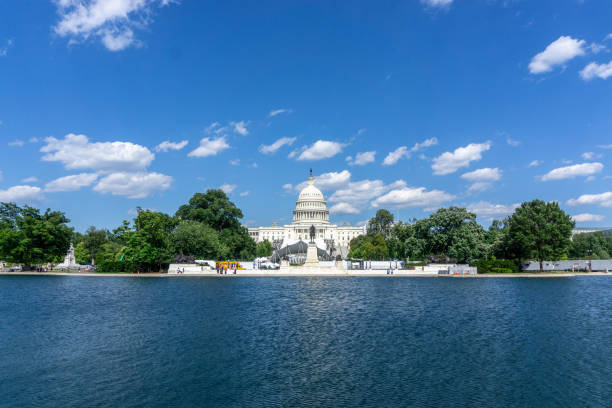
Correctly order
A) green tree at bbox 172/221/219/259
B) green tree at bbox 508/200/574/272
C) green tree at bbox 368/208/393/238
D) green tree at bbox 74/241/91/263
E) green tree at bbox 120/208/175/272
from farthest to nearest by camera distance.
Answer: green tree at bbox 368/208/393/238
green tree at bbox 74/241/91/263
green tree at bbox 172/221/219/259
green tree at bbox 120/208/175/272
green tree at bbox 508/200/574/272

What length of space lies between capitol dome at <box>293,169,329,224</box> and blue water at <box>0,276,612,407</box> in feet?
508

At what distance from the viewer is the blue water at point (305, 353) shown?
14.2 meters

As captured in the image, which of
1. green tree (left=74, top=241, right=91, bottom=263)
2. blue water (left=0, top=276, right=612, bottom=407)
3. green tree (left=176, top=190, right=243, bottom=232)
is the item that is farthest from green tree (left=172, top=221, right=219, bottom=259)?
blue water (left=0, top=276, right=612, bottom=407)

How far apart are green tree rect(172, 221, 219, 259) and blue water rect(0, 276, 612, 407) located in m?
40.4

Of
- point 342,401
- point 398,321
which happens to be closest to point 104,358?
point 342,401

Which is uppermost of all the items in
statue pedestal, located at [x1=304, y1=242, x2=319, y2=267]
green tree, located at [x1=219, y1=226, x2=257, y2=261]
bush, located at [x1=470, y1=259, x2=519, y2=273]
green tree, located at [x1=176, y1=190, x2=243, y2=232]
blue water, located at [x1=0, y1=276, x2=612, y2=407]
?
green tree, located at [x1=176, y1=190, x2=243, y2=232]

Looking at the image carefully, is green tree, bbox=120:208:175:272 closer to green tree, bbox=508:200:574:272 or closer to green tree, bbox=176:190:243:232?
green tree, bbox=176:190:243:232

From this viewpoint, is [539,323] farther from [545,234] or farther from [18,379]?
[545,234]

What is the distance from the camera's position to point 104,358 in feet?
60.4

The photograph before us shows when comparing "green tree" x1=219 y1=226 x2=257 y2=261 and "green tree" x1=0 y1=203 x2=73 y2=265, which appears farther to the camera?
"green tree" x1=219 y1=226 x2=257 y2=261

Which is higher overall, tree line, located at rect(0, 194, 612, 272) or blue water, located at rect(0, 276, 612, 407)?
tree line, located at rect(0, 194, 612, 272)

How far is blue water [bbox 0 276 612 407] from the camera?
14.2 m

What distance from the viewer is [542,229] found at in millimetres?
64375

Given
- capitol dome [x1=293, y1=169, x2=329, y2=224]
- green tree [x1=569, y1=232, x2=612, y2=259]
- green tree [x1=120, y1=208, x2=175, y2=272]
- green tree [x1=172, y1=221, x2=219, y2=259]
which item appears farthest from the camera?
capitol dome [x1=293, y1=169, x2=329, y2=224]
